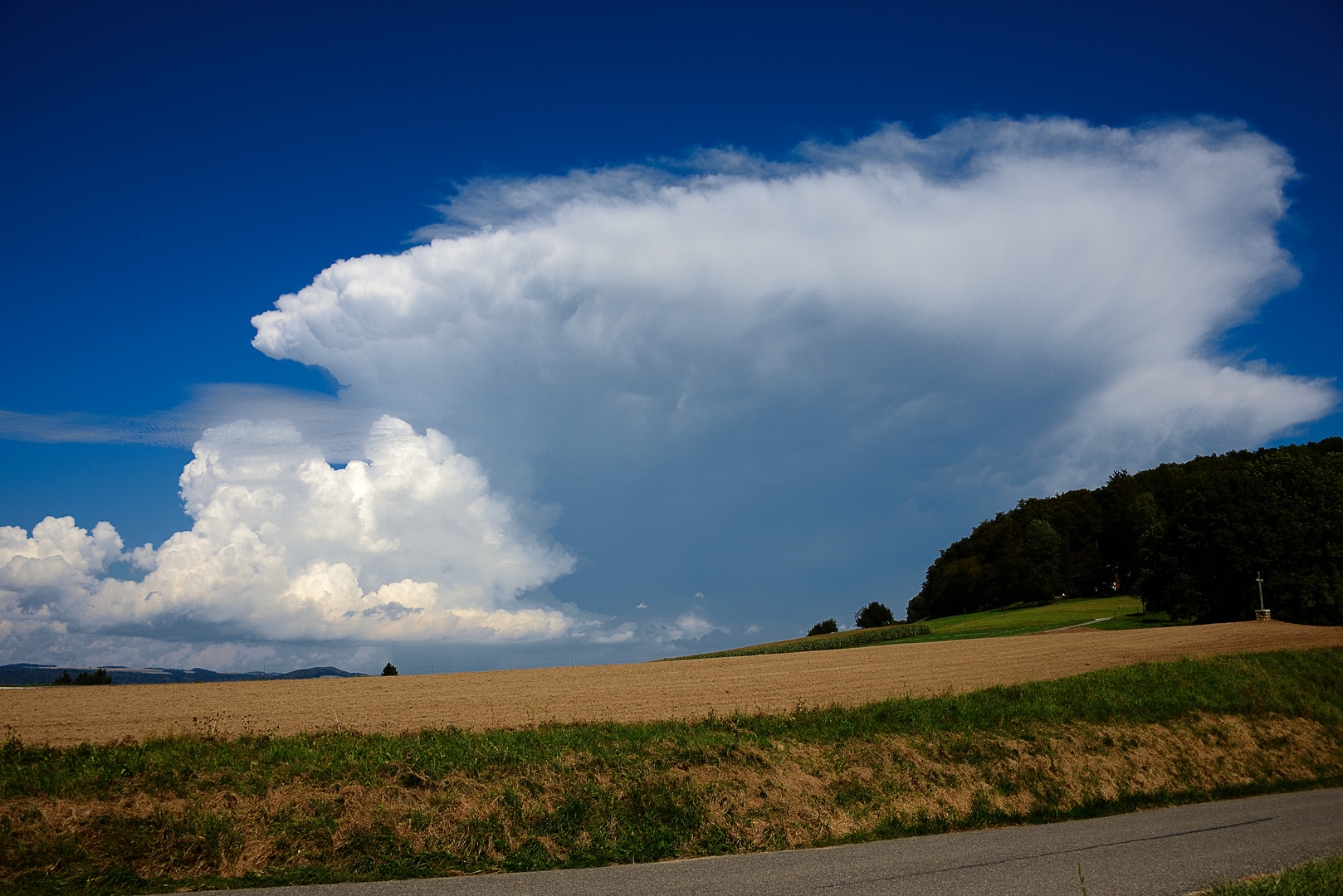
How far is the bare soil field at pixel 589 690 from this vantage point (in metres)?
24.1

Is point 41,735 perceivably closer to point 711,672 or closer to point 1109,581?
point 711,672

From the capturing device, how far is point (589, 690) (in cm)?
3403

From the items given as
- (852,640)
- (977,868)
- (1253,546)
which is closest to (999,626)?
(852,640)

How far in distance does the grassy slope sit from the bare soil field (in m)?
4.42

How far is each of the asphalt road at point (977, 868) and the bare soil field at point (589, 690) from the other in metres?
9.64

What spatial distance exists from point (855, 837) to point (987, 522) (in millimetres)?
176041

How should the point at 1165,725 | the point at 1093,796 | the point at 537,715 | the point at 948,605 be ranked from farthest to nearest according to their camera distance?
the point at 948,605 → the point at 537,715 → the point at 1165,725 → the point at 1093,796

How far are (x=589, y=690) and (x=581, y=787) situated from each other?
70.6 feet

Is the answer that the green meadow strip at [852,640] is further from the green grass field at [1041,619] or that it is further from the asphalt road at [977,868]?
the asphalt road at [977,868]

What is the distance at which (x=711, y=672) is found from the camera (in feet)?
136

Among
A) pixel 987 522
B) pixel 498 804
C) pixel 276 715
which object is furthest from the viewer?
pixel 987 522

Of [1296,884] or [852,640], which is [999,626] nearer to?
[852,640]

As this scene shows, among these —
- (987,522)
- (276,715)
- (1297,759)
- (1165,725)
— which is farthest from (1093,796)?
(987,522)

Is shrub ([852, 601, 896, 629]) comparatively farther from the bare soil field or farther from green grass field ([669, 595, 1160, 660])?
the bare soil field
